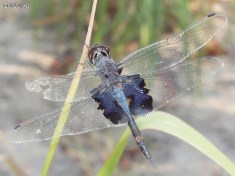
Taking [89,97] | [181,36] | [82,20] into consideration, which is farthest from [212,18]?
[82,20]

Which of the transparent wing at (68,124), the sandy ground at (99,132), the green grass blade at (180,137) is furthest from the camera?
the sandy ground at (99,132)

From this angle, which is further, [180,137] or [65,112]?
[65,112]

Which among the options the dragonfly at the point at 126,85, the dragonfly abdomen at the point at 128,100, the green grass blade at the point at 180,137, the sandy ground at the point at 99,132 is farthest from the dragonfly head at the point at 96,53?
the sandy ground at the point at 99,132

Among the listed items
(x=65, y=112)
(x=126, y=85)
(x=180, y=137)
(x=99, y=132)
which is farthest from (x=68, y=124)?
(x=99, y=132)

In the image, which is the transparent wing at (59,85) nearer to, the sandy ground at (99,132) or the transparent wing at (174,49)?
the transparent wing at (174,49)

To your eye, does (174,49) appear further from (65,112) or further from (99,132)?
(99,132)

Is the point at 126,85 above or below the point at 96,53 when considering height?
below

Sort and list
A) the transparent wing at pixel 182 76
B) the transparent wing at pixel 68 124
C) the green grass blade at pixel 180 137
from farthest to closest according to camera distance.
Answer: the transparent wing at pixel 182 76 < the transparent wing at pixel 68 124 < the green grass blade at pixel 180 137

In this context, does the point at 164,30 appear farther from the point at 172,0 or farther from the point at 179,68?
the point at 179,68

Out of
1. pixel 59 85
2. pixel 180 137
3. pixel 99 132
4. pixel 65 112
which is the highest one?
pixel 99 132
